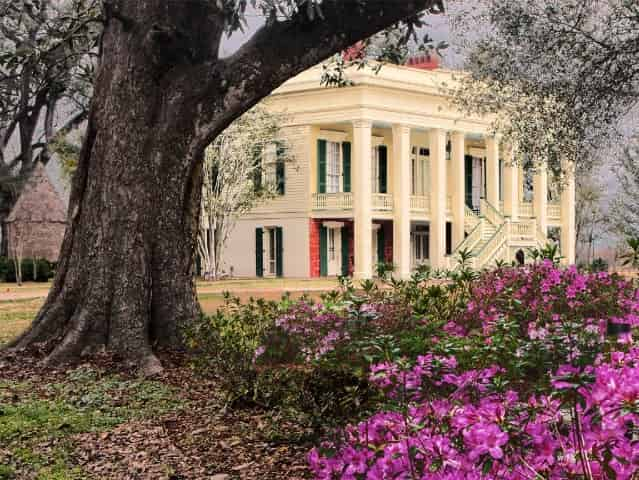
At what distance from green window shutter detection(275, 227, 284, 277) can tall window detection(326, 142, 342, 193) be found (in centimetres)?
237

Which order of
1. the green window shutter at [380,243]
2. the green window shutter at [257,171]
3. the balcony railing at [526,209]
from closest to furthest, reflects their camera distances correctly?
the green window shutter at [257,171] → the green window shutter at [380,243] → the balcony railing at [526,209]

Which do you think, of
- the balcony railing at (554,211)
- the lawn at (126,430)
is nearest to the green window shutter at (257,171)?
the balcony railing at (554,211)

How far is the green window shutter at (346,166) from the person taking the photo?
108 ft

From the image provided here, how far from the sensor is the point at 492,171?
34.4 meters

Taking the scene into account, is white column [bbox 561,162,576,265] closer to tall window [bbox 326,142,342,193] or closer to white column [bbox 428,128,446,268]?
white column [bbox 428,128,446,268]

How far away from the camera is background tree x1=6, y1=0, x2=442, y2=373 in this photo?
868cm

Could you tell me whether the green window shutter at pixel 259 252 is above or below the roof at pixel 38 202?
below

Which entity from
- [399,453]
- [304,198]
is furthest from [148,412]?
[304,198]

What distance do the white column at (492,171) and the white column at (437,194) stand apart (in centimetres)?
269

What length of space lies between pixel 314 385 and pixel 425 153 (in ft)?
105

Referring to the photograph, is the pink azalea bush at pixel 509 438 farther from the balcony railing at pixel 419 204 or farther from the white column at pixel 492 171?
the white column at pixel 492 171

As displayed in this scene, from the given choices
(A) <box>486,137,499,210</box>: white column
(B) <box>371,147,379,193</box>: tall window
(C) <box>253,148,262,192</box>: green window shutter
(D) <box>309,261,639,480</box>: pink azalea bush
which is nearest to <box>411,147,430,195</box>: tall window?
(B) <box>371,147,379,193</box>: tall window

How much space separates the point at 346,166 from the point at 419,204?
3058 millimetres

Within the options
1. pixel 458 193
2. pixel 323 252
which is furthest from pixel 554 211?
pixel 323 252
